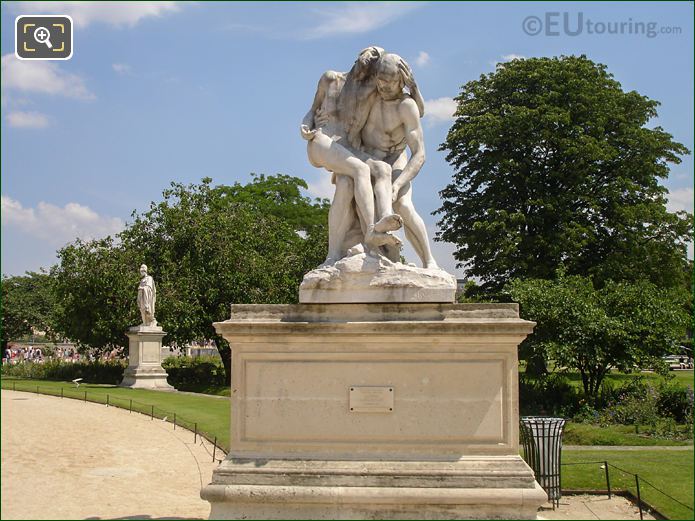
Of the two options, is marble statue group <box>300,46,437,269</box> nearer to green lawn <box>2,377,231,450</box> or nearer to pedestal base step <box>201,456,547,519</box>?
pedestal base step <box>201,456,547,519</box>

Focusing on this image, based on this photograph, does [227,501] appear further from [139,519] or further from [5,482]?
[5,482]

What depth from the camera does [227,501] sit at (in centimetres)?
734

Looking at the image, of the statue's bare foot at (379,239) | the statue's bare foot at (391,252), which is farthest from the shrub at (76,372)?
the statue's bare foot at (379,239)

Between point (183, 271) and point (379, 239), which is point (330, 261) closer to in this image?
point (379, 239)

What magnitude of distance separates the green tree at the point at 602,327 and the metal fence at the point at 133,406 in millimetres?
9191

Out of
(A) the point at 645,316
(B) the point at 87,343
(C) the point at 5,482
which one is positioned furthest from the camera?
(B) the point at 87,343

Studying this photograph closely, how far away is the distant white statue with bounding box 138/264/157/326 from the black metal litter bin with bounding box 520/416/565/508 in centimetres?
1997

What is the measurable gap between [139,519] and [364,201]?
4.13 m

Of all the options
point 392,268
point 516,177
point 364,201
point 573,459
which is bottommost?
point 573,459

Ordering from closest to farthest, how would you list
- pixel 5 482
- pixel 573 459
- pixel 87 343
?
1. pixel 5 482
2. pixel 573 459
3. pixel 87 343

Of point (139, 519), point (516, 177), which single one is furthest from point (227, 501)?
point (516, 177)

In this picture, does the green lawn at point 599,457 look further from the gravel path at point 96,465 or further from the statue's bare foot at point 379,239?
the statue's bare foot at point 379,239

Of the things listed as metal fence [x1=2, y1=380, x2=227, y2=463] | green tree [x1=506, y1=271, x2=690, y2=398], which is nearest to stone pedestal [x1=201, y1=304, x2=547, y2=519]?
metal fence [x1=2, y1=380, x2=227, y2=463]

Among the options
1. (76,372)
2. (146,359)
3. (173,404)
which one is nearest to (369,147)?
(173,404)
